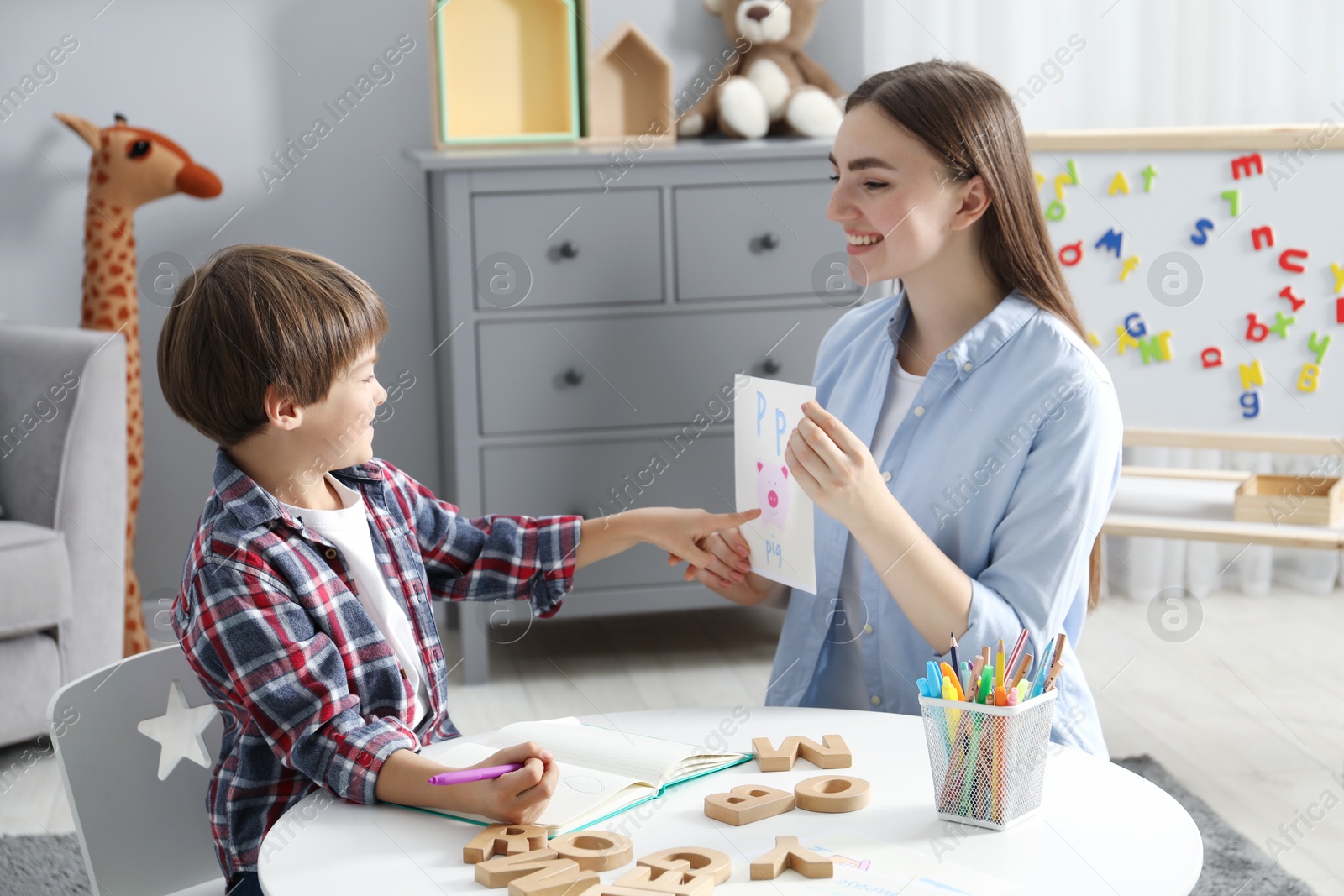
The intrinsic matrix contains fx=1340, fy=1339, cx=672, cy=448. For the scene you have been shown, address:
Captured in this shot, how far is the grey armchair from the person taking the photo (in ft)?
8.05

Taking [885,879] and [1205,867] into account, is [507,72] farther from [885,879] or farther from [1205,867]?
[885,879]

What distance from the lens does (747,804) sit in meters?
1.03

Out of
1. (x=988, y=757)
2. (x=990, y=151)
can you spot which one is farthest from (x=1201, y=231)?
(x=988, y=757)

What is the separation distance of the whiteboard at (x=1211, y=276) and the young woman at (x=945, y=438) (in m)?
1.06

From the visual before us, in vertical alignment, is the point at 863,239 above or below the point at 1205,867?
above

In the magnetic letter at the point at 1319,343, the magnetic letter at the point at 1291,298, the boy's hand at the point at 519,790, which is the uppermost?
the magnetic letter at the point at 1291,298

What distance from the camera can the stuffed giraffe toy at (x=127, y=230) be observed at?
2910 mm

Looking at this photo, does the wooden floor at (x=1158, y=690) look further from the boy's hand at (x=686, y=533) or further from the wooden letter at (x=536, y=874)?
the wooden letter at (x=536, y=874)

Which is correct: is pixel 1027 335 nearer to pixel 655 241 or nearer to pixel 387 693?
pixel 387 693

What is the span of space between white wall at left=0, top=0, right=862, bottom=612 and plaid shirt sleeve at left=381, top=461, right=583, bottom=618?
2.02 meters

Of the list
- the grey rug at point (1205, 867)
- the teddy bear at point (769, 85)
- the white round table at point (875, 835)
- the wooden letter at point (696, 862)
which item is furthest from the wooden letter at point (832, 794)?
the teddy bear at point (769, 85)

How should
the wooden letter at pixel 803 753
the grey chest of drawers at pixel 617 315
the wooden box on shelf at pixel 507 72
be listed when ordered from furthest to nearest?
the wooden box on shelf at pixel 507 72, the grey chest of drawers at pixel 617 315, the wooden letter at pixel 803 753

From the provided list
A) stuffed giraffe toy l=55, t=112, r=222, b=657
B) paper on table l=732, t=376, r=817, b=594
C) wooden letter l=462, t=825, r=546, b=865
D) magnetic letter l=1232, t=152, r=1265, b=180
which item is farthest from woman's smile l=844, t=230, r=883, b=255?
stuffed giraffe toy l=55, t=112, r=222, b=657

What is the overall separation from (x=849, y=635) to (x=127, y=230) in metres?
2.11
